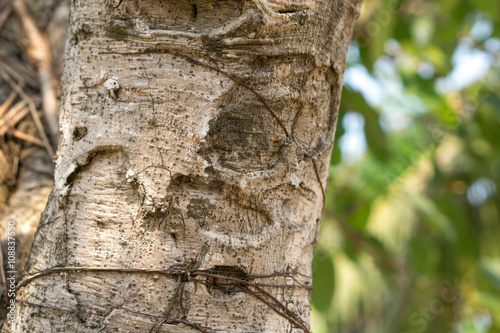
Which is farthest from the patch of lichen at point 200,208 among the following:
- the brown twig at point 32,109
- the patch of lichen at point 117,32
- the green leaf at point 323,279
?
the green leaf at point 323,279

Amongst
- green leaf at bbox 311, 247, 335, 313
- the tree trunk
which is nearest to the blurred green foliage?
green leaf at bbox 311, 247, 335, 313

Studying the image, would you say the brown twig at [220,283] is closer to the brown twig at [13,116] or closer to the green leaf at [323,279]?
the brown twig at [13,116]

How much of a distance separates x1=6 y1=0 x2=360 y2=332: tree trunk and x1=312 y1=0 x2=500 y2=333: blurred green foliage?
0.91 metres

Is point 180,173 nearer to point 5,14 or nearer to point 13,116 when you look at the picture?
point 13,116

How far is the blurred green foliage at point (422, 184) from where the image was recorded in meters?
2.26

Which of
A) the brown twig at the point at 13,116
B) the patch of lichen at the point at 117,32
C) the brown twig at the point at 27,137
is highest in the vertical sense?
the brown twig at the point at 13,116

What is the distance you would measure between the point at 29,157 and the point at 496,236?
3.03 meters

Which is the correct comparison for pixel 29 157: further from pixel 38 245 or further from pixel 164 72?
pixel 164 72

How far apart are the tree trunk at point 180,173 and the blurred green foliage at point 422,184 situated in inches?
35.8

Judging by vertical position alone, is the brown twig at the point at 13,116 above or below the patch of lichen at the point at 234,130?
above

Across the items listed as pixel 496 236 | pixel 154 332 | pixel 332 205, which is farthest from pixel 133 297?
pixel 496 236

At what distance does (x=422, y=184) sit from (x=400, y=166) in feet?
3.23

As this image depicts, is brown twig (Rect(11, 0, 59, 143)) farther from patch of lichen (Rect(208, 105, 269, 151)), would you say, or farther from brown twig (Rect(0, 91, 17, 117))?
patch of lichen (Rect(208, 105, 269, 151))

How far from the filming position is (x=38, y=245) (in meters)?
1.04
